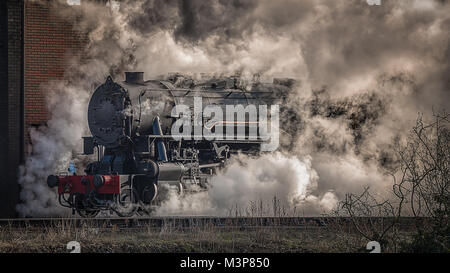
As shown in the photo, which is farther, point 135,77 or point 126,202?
point 135,77

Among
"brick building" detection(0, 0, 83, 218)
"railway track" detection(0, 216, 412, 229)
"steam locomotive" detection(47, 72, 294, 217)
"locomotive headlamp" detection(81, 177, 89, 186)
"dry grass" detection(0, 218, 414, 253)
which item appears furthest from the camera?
"brick building" detection(0, 0, 83, 218)

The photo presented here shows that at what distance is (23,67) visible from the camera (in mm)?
14602

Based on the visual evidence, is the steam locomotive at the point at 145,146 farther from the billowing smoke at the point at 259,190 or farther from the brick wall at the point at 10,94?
the brick wall at the point at 10,94

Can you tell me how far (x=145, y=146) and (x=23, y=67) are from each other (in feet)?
12.1

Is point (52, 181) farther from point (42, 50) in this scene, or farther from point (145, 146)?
point (42, 50)

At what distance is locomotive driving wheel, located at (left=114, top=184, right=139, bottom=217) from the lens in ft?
41.5

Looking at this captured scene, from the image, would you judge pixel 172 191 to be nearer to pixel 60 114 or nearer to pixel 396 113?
pixel 60 114

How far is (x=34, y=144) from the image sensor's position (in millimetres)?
14406

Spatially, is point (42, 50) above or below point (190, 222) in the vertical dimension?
above

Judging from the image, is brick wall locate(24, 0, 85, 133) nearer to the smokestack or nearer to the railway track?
the smokestack

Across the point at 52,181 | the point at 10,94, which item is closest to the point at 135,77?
the point at 52,181

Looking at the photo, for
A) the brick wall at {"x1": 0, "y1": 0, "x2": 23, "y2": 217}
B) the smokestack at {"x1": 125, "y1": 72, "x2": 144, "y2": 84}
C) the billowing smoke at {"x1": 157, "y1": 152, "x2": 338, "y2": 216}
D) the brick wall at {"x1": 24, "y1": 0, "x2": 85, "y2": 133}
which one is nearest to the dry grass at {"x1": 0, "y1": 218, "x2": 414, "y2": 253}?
the billowing smoke at {"x1": 157, "y1": 152, "x2": 338, "y2": 216}

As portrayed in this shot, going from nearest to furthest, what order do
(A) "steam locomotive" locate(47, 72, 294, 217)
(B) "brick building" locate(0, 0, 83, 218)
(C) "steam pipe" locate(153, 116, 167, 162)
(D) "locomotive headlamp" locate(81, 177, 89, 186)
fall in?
(D) "locomotive headlamp" locate(81, 177, 89, 186) < (A) "steam locomotive" locate(47, 72, 294, 217) < (C) "steam pipe" locate(153, 116, 167, 162) < (B) "brick building" locate(0, 0, 83, 218)

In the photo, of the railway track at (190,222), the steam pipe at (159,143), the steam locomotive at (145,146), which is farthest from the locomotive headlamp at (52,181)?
the steam pipe at (159,143)
